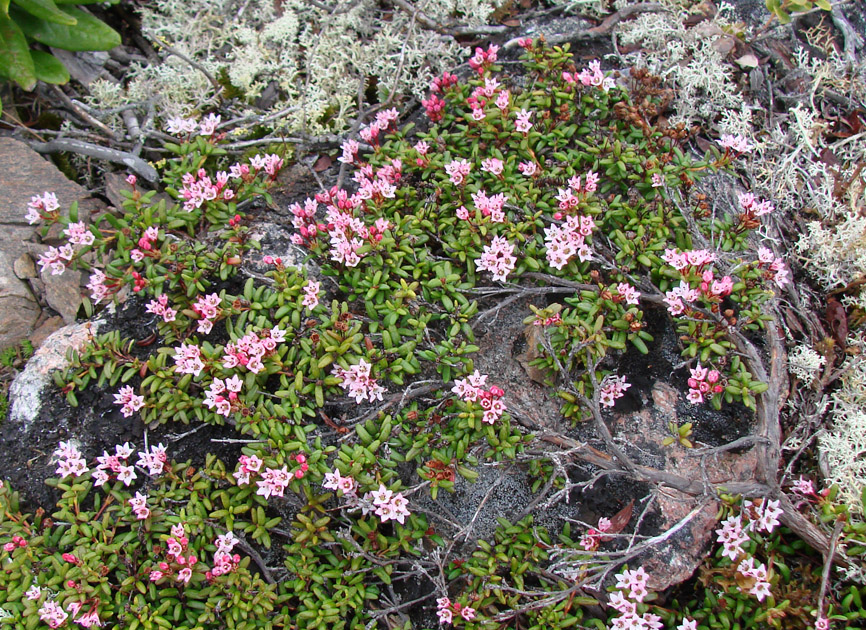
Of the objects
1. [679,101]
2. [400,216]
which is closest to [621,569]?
[400,216]

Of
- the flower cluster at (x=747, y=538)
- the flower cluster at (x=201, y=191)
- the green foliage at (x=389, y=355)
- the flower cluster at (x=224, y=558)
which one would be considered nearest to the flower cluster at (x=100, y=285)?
the green foliage at (x=389, y=355)

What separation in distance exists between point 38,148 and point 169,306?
78.7 inches

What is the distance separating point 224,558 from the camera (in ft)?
9.75

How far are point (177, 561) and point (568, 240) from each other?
266 centimetres

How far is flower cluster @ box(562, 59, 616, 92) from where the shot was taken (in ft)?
12.6

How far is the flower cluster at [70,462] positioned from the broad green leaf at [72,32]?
2.87m

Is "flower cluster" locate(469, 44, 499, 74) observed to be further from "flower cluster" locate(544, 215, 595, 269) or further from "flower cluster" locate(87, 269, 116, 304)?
"flower cluster" locate(87, 269, 116, 304)

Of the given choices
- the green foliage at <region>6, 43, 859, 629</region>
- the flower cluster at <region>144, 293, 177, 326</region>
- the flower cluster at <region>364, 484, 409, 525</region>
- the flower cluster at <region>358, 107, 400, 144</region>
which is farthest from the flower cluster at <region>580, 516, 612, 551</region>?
the flower cluster at <region>358, 107, 400, 144</region>

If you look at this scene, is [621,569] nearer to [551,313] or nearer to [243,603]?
[551,313]

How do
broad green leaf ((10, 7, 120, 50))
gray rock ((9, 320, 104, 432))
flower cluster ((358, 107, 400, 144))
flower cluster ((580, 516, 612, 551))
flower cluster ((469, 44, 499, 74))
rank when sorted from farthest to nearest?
broad green leaf ((10, 7, 120, 50)) → flower cluster ((469, 44, 499, 74)) → flower cluster ((358, 107, 400, 144)) → gray rock ((9, 320, 104, 432)) → flower cluster ((580, 516, 612, 551))

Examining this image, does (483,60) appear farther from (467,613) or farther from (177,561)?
(177,561)

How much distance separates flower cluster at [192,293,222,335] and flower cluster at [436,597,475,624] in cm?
194

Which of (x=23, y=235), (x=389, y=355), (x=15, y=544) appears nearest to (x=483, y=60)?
(x=389, y=355)

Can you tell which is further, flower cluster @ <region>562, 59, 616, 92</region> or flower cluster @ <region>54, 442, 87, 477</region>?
flower cluster @ <region>562, 59, 616, 92</region>
